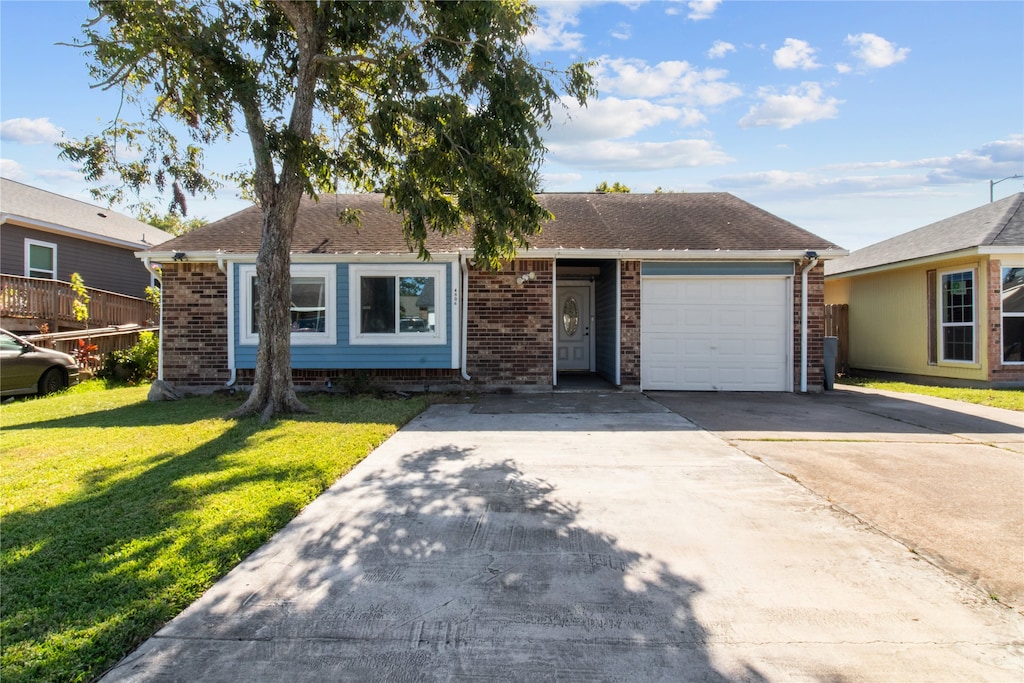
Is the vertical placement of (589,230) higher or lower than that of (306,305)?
higher

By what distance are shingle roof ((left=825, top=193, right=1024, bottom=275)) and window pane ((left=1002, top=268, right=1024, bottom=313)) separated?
28.2 inches

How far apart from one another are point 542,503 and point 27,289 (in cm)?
1634

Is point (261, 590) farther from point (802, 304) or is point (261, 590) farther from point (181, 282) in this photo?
point (802, 304)

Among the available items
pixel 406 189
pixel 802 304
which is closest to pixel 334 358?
pixel 406 189

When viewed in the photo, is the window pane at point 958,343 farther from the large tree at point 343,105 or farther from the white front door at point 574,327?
the large tree at point 343,105

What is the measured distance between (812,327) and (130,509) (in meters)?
11.5

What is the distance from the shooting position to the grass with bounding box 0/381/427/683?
2.84 meters

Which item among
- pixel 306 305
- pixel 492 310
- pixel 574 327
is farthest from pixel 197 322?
pixel 574 327

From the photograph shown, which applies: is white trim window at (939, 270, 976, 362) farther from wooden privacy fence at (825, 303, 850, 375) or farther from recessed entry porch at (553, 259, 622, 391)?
recessed entry porch at (553, 259, 622, 391)

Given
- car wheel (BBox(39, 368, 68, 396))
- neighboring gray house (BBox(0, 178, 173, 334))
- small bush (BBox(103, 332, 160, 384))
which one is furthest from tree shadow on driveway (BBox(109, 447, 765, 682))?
neighboring gray house (BBox(0, 178, 173, 334))

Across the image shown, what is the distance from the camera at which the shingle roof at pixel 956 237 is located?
40.3 feet

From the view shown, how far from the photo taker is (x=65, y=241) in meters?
18.4

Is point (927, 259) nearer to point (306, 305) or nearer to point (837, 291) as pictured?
point (837, 291)

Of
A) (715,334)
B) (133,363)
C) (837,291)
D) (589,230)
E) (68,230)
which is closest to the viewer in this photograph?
(715,334)
